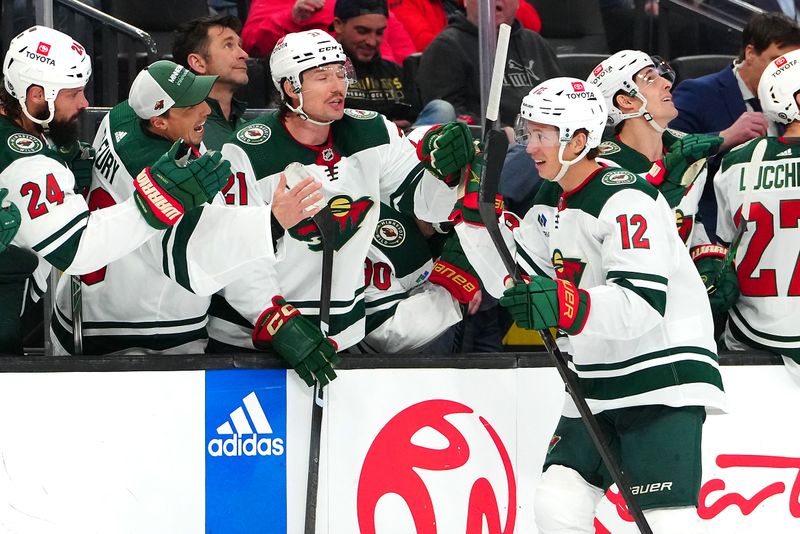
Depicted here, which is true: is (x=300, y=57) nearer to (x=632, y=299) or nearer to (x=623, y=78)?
(x=623, y=78)

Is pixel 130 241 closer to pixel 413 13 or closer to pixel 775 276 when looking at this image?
pixel 775 276

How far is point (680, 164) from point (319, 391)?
132cm

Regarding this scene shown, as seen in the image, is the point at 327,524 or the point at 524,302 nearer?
the point at 524,302

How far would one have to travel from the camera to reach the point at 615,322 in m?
2.92

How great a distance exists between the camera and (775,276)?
3789 mm

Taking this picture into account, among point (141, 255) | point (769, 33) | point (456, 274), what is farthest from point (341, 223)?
point (769, 33)

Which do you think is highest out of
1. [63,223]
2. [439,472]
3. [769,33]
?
[769,33]

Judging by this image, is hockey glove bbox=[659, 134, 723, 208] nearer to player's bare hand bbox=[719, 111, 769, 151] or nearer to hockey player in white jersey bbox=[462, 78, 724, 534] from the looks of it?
player's bare hand bbox=[719, 111, 769, 151]

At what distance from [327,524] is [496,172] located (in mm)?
1101

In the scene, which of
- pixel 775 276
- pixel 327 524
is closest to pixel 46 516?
pixel 327 524

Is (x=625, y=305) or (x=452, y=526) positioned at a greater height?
(x=625, y=305)

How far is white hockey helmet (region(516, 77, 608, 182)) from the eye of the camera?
3088 millimetres

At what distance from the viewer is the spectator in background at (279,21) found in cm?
482

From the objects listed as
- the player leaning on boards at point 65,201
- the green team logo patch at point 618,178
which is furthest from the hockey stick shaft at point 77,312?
the green team logo patch at point 618,178
